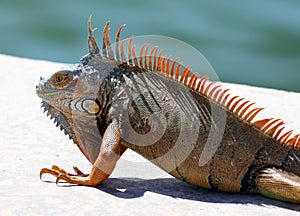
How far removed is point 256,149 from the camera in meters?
3.89

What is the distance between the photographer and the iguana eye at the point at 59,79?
13.4ft

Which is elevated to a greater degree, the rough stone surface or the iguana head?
the iguana head

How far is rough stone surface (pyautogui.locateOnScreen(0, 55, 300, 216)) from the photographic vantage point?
3.77 meters

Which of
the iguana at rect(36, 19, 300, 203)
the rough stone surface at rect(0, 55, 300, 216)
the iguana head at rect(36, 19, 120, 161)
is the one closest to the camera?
the rough stone surface at rect(0, 55, 300, 216)

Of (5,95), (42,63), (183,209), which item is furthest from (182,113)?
(42,63)

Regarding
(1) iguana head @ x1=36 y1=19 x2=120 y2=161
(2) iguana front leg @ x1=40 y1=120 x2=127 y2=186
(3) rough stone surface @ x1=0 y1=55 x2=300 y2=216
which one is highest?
(1) iguana head @ x1=36 y1=19 x2=120 y2=161

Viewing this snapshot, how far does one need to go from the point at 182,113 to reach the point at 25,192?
1.01 metres

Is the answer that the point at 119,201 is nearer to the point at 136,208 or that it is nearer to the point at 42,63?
the point at 136,208

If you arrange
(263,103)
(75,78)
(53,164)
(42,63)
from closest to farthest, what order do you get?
(75,78), (53,164), (263,103), (42,63)

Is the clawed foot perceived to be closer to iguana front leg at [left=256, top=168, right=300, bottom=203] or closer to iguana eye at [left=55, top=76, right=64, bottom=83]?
iguana eye at [left=55, top=76, right=64, bottom=83]

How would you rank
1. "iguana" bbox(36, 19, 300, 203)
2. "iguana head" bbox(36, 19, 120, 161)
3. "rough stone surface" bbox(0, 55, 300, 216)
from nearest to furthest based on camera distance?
1. "rough stone surface" bbox(0, 55, 300, 216)
2. "iguana" bbox(36, 19, 300, 203)
3. "iguana head" bbox(36, 19, 120, 161)

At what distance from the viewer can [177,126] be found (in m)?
3.91

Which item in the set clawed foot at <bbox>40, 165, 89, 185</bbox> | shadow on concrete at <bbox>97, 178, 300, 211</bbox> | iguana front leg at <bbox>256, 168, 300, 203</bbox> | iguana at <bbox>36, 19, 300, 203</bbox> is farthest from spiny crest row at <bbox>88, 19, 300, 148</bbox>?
clawed foot at <bbox>40, 165, 89, 185</bbox>

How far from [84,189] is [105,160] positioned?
237 millimetres
